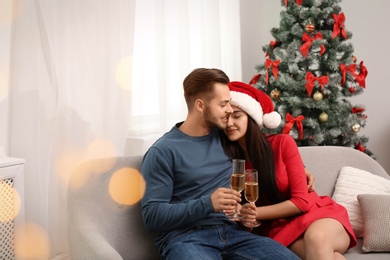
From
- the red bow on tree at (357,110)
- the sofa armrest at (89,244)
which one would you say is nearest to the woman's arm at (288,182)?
the sofa armrest at (89,244)

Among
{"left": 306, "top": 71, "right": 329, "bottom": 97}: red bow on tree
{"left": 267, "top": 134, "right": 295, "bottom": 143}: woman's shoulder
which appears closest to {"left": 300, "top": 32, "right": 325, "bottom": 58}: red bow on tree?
{"left": 306, "top": 71, "right": 329, "bottom": 97}: red bow on tree

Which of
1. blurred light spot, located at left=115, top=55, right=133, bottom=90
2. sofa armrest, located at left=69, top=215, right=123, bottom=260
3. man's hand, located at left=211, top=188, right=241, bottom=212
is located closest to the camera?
sofa armrest, located at left=69, top=215, right=123, bottom=260

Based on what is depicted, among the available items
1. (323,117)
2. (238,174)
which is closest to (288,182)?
(238,174)

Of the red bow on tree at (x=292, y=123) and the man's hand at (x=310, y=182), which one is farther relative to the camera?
the red bow on tree at (x=292, y=123)

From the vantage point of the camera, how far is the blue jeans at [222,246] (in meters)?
1.60

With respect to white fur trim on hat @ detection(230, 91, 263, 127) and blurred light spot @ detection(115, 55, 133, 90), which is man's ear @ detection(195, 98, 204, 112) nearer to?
white fur trim on hat @ detection(230, 91, 263, 127)

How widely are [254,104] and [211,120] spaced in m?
0.26

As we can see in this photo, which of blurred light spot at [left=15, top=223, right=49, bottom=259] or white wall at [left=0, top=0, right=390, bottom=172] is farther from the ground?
white wall at [left=0, top=0, right=390, bottom=172]

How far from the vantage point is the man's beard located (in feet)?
6.04

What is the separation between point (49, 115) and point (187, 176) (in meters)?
0.97

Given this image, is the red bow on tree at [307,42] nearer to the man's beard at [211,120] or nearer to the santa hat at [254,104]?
the santa hat at [254,104]

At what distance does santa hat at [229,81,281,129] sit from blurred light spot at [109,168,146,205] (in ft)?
1.87

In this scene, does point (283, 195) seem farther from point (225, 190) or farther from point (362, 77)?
point (362, 77)

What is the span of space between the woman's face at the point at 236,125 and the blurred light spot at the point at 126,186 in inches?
17.9
